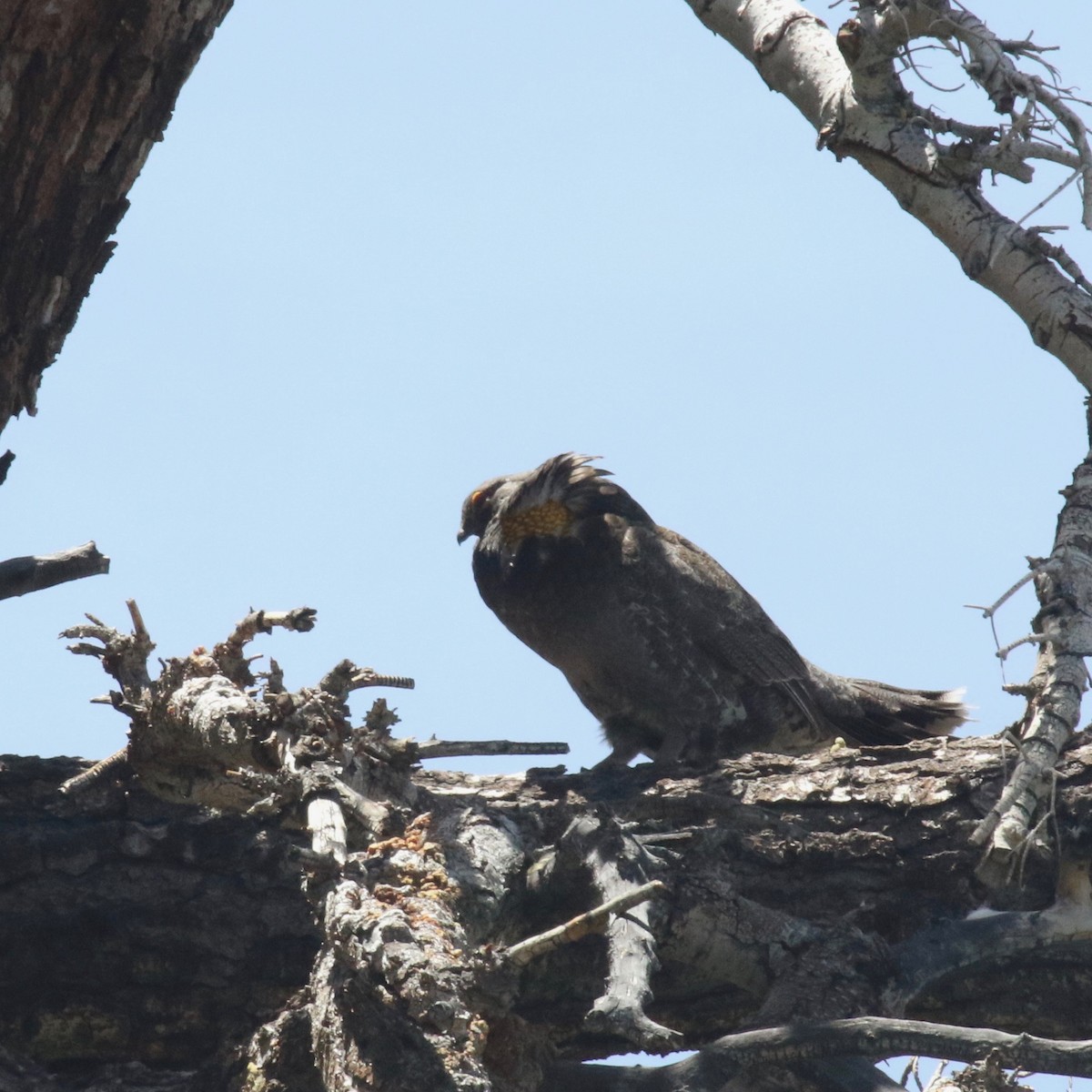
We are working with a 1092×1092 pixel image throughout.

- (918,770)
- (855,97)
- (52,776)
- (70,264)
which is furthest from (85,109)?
(918,770)

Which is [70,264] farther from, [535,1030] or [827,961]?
[827,961]

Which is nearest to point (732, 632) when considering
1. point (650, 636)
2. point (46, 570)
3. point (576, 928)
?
point (650, 636)

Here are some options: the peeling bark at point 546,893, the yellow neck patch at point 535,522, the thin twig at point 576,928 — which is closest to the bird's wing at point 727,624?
the yellow neck patch at point 535,522

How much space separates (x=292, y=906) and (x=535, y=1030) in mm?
1044

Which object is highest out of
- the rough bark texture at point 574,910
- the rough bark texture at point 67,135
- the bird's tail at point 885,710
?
the rough bark texture at point 67,135

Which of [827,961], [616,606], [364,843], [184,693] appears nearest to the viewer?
[364,843]

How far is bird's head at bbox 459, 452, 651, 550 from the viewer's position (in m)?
6.15

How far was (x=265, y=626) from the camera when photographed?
10.8 feet

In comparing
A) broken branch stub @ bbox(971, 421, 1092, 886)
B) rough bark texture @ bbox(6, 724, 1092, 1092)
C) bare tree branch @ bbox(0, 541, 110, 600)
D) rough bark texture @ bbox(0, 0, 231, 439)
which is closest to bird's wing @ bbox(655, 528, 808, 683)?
rough bark texture @ bbox(6, 724, 1092, 1092)

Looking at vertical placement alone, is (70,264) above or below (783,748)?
above

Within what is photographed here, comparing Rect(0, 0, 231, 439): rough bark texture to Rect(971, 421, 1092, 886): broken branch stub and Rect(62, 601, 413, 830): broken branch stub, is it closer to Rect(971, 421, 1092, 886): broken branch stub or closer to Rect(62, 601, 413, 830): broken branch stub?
Rect(62, 601, 413, 830): broken branch stub

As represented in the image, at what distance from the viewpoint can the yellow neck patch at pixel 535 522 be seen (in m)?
6.11

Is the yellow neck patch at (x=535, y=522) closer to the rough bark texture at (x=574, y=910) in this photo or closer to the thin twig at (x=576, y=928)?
the rough bark texture at (x=574, y=910)

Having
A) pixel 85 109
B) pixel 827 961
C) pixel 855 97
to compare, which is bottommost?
pixel 827 961
